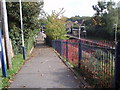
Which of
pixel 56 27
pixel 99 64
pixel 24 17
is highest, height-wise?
pixel 24 17

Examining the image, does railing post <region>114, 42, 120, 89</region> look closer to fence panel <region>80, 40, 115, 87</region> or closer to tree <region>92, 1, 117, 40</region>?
fence panel <region>80, 40, 115, 87</region>

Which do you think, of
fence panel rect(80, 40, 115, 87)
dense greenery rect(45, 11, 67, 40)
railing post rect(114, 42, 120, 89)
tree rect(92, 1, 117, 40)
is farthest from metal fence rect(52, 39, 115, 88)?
tree rect(92, 1, 117, 40)

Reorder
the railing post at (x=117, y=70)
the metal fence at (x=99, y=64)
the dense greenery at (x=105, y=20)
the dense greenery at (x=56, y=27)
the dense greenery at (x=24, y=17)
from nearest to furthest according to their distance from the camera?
the railing post at (x=117, y=70) < the metal fence at (x=99, y=64) < the dense greenery at (x=24, y=17) < the dense greenery at (x=56, y=27) < the dense greenery at (x=105, y=20)

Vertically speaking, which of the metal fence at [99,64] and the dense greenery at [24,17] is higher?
the dense greenery at [24,17]

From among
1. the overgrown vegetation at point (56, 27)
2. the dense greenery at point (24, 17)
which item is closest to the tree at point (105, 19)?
the overgrown vegetation at point (56, 27)

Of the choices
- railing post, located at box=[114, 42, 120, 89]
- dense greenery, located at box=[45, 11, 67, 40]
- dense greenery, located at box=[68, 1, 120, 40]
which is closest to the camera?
railing post, located at box=[114, 42, 120, 89]

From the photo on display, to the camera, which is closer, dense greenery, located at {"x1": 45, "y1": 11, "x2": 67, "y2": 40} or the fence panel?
the fence panel

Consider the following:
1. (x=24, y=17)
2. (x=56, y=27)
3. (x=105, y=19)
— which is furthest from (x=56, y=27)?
(x=105, y=19)

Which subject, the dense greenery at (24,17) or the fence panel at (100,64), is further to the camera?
the dense greenery at (24,17)

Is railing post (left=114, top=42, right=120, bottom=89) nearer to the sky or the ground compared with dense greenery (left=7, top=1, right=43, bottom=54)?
nearer to the ground

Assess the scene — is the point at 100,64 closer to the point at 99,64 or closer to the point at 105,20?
the point at 99,64

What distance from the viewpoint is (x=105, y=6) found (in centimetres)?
4828

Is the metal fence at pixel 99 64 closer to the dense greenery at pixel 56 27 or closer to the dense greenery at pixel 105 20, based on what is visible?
the dense greenery at pixel 56 27

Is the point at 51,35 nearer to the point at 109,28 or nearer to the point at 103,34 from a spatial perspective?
the point at 109,28
